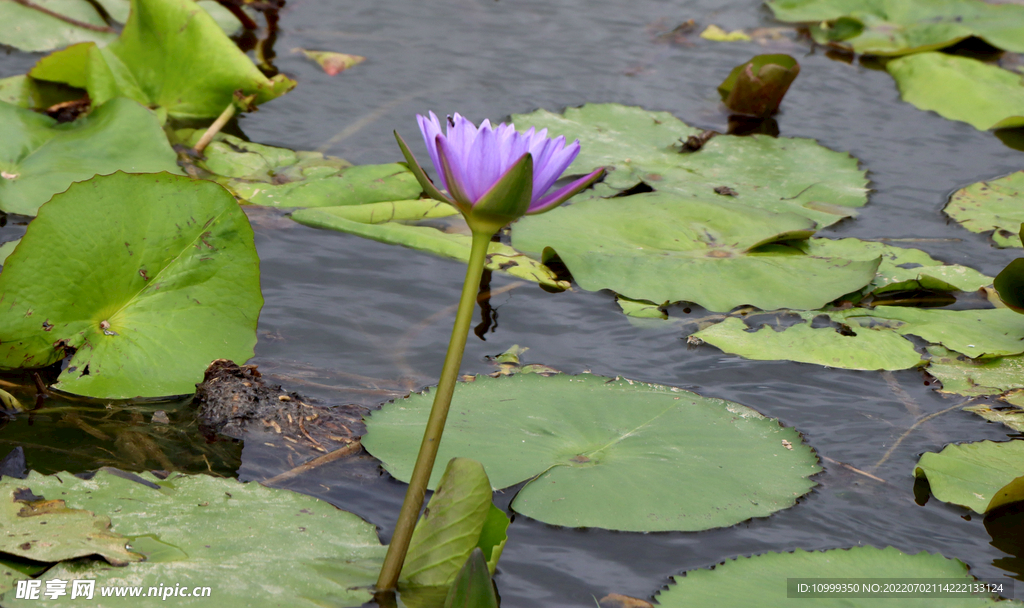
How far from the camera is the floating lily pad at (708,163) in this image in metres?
3.34

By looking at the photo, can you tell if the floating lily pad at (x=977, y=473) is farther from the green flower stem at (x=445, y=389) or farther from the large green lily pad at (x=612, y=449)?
the green flower stem at (x=445, y=389)

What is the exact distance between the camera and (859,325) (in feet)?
8.48

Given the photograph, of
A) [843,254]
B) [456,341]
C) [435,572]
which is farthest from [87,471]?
[843,254]

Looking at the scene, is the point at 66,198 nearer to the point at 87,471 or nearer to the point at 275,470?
the point at 87,471

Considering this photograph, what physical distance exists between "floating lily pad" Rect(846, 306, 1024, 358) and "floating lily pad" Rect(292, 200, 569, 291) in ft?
3.33

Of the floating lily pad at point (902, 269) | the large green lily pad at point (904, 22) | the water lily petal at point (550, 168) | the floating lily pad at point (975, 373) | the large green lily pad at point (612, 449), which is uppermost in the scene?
the water lily petal at point (550, 168)

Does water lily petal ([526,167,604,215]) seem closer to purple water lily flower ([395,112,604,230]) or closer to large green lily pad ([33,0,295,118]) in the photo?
purple water lily flower ([395,112,604,230])

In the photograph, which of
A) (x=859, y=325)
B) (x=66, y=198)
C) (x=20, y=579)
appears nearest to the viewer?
(x=20, y=579)

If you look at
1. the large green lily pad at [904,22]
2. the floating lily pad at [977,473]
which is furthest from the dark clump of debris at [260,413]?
the large green lily pad at [904,22]

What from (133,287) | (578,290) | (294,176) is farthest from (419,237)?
(133,287)

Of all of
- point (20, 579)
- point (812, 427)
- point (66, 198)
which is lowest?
point (812, 427)

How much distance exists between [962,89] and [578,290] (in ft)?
8.96

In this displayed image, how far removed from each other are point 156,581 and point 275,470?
555 millimetres

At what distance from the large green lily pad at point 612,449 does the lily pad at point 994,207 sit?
1.68m
